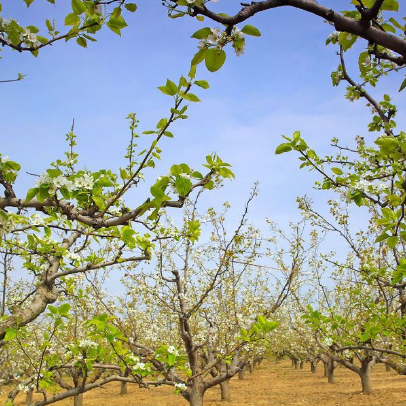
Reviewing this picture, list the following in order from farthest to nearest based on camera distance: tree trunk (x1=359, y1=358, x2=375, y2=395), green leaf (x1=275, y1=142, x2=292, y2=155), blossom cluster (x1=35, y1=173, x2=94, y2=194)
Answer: tree trunk (x1=359, y1=358, x2=375, y2=395)
green leaf (x1=275, y1=142, x2=292, y2=155)
blossom cluster (x1=35, y1=173, x2=94, y2=194)

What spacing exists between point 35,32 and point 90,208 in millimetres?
1017

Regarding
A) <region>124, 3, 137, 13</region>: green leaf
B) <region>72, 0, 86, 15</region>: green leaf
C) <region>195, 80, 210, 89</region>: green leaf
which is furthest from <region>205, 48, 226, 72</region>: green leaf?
<region>72, 0, 86, 15</region>: green leaf

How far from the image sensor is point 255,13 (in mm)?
1213

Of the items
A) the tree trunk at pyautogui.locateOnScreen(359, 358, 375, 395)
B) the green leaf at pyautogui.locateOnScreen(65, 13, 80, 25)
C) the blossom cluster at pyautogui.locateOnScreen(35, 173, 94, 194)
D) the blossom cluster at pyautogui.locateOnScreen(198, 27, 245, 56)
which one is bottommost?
the tree trunk at pyautogui.locateOnScreen(359, 358, 375, 395)

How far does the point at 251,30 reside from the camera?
4.03 feet

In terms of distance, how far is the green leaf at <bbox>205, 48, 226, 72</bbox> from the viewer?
1.24m

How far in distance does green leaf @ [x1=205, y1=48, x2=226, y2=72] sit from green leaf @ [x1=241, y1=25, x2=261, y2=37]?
100 mm

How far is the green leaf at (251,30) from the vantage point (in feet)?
3.99

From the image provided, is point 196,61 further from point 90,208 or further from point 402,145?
point 90,208

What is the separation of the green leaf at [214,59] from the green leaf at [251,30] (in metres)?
0.10

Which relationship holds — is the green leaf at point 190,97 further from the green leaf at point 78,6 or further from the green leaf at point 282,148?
the green leaf at point 282,148

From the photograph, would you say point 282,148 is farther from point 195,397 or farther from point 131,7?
point 195,397

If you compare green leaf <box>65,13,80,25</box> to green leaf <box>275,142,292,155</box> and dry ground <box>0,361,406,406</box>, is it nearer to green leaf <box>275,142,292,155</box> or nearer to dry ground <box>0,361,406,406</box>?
green leaf <box>275,142,292,155</box>

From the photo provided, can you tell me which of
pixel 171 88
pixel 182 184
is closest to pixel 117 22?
pixel 171 88
